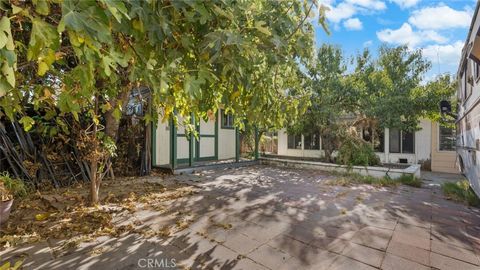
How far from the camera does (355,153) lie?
789 cm

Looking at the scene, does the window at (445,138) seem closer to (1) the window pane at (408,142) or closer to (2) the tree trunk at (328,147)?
(1) the window pane at (408,142)

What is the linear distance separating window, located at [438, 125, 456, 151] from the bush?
4.12 meters

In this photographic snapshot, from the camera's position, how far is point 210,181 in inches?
234

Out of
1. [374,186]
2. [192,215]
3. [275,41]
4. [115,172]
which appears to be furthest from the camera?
[115,172]

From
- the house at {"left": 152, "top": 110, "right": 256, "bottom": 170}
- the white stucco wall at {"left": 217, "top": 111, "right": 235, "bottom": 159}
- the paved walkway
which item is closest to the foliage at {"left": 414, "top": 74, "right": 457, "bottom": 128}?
the paved walkway

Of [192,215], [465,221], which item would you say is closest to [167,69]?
[192,215]

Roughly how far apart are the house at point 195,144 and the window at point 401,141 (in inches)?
274

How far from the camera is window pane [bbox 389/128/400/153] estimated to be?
1117 centimetres

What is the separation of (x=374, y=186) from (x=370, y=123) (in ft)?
18.7

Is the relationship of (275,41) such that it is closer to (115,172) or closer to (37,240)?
(37,240)

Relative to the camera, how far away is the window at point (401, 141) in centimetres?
1089

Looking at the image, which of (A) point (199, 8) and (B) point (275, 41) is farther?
(B) point (275, 41)

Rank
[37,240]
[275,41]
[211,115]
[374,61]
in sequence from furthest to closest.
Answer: [374,61], [211,115], [37,240], [275,41]

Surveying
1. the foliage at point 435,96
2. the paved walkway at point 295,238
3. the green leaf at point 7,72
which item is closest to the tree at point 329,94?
the foliage at point 435,96
